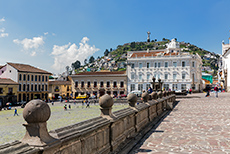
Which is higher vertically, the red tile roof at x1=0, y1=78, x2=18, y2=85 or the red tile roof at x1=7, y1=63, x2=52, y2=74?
the red tile roof at x1=7, y1=63, x2=52, y2=74

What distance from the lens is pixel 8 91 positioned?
50719mm

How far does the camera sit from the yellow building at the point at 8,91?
49.2m

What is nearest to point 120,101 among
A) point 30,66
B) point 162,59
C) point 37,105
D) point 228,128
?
point 162,59

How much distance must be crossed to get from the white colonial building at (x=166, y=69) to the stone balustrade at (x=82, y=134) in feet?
161

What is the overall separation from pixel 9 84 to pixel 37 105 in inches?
2093

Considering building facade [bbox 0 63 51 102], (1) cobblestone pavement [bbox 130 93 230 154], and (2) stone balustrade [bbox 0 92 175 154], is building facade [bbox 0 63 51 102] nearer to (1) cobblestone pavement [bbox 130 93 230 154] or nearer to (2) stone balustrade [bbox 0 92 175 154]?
(1) cobblestone pavement [bbox 130 93 230 154]

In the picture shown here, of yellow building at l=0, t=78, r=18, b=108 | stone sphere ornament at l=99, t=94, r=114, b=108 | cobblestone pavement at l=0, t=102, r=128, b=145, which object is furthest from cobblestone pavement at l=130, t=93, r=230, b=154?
yellow building at l=0, t=78, r=18, b=108

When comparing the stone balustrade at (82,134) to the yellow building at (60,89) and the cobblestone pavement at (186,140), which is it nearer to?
the cobblestone pavement at (186,140)

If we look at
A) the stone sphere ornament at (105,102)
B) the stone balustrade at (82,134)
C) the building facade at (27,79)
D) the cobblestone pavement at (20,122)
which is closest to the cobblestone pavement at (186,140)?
the stone balustrade at (82,134)

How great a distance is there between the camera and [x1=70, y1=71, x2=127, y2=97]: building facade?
62.2 metres

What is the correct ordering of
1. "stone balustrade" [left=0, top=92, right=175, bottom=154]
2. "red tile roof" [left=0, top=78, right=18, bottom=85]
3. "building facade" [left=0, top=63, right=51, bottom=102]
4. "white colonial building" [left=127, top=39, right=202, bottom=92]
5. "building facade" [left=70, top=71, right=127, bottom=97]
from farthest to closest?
"building facade" [left=70, top=71, right=127, bottom=97] → "white colonial building" [left=127, top=39, right=202, bottom=92] → "building facade" [left=0, top=63, right=51, bottom=102] → "red tile roof" [left=0, top=78, right=18, bottom=85] → "stone balustrade" [left=0, top=92, right=175, bottom=154]

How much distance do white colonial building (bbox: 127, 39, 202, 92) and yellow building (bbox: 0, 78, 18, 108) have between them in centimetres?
2913

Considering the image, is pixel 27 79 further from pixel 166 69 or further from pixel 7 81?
pixel 166 69

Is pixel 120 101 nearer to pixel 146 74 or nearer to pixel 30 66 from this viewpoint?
pixel 146 74
